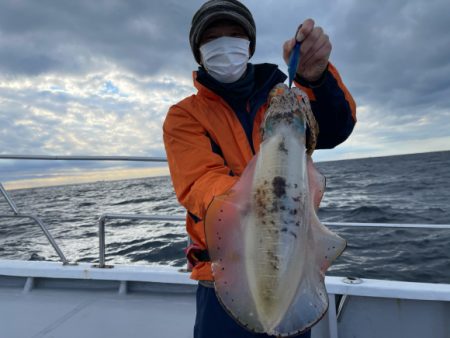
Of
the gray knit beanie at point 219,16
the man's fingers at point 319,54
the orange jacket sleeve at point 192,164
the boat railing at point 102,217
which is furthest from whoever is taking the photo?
the boat railing at point 102,217

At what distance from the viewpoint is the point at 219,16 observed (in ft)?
6.60

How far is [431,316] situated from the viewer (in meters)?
3.25

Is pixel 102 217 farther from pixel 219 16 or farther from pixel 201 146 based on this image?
pixel 219 16

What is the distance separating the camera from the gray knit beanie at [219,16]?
200 centimetres

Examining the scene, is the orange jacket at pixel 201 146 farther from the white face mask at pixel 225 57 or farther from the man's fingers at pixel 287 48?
the man's fingers at pixel 287 48

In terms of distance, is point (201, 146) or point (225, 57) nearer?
point (201, 146)

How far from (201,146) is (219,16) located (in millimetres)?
769

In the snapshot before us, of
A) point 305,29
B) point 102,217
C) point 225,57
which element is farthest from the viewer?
point 102,217

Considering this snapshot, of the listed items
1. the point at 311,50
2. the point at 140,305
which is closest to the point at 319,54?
the point at 311,50

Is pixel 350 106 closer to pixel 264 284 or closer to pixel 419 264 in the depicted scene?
pixel 264 284

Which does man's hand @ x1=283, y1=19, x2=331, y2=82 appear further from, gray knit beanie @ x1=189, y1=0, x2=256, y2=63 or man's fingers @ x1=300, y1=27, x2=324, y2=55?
gray knit beanie @ x1=189, y1=0, x2=256, y2=63

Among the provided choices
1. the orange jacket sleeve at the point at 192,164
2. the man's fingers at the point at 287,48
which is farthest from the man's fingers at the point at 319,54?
the orange jacket sleeve at the point at 192,164

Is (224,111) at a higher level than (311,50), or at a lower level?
lower

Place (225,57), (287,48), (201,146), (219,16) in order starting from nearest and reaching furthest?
(287,48)
(201,146)
(219,16)
(225,57)
